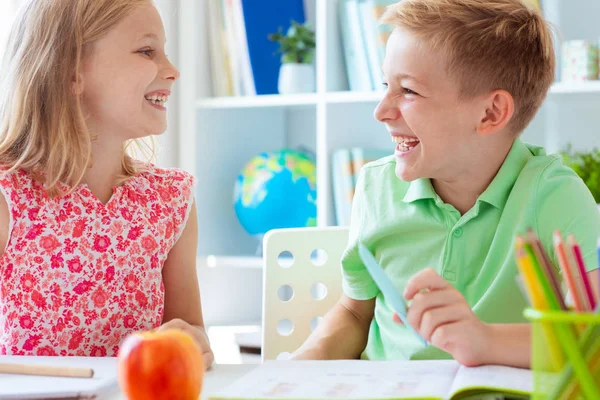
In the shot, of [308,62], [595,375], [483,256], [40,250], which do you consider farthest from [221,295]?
[595,375]

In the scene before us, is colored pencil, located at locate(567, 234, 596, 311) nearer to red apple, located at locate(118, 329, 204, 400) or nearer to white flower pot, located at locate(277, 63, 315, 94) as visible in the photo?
red apple, located at locate(118, 329, 204, 400)

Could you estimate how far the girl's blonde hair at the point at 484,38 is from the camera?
1.18 metres

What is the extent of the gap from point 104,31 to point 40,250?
14.6 inches

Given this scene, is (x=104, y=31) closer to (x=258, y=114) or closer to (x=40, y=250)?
(x=40, y=250)

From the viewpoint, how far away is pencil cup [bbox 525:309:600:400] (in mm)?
498

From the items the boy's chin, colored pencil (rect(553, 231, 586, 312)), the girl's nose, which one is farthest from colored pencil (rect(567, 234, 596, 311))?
the girl's nose

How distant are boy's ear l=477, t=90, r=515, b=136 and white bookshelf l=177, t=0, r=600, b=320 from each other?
0.86 meters

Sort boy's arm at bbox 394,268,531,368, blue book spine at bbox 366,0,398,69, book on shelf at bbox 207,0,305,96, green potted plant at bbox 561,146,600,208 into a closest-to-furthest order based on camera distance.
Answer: boy's arm at bbox 394,268,531,368, green potted plant at bbox 561,146,600,208, blue book spine at bbox 366,0,398,69, book on shelf at bbox 207,0,305,96

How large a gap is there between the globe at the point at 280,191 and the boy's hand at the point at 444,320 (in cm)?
154

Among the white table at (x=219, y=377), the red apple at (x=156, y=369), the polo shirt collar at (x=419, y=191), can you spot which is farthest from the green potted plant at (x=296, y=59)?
the red apple at (x=156, y=369)

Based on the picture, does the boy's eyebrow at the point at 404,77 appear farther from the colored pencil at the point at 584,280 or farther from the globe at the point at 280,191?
the globe at the point at 280,191

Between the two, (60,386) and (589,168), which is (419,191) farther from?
(589,168)

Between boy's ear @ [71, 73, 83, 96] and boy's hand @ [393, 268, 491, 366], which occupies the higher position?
boy's ear @ [71, 73, 83, 96]

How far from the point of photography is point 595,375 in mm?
509
